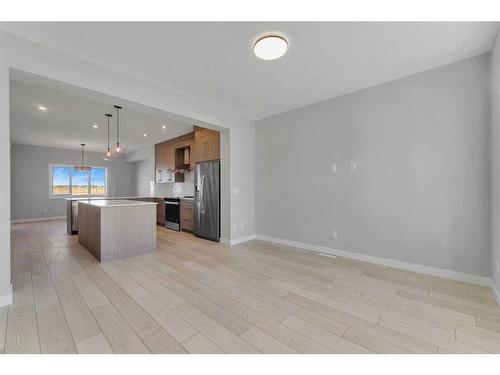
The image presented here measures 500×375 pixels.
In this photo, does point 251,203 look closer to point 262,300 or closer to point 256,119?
point 256,119

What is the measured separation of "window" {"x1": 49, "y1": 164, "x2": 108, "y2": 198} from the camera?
8.16 m

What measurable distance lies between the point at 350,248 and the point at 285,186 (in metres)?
1.59

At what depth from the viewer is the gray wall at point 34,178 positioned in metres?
7.38

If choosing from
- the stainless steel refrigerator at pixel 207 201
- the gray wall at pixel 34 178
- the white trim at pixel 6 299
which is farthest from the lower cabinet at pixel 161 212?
the gray wall at pixel 34 178

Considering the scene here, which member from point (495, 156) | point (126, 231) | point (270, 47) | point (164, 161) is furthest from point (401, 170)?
point (164, 161)

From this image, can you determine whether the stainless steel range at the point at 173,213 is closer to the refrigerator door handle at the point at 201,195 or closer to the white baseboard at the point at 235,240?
the refrigerator door handle at the point at 201,195

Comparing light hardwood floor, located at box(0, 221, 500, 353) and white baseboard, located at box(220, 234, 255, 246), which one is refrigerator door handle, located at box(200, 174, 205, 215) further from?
light hardwood floor, located at box(0, 221, 500, 353)

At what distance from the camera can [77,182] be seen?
28.4 feet

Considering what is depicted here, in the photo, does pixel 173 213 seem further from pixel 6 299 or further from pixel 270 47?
pixel 270 47

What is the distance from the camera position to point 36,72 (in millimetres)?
2156

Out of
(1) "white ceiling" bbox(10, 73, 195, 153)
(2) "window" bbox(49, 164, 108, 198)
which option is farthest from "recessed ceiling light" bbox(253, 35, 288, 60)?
(2) "window" bbox(49, 164, 108, 198)

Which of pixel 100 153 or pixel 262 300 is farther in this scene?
pixel 100 153

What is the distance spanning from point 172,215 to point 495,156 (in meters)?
6.22
